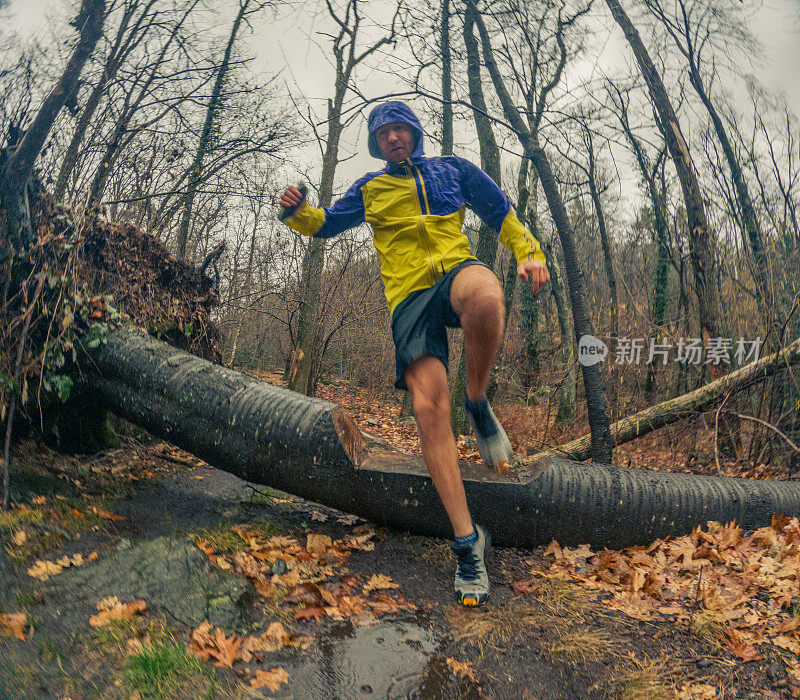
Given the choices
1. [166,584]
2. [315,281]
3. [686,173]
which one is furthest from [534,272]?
[315,281]

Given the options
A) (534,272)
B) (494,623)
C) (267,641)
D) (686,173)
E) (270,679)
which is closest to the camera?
(270,679)

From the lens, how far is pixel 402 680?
1635mm

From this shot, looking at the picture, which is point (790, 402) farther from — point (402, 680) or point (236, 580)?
point (236, 580)

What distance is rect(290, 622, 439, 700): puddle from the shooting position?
1564 millimetres

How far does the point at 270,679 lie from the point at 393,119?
2519mm

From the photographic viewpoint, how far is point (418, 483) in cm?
267

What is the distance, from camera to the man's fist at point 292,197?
2621 mm

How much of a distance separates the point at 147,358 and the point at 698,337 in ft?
17.9

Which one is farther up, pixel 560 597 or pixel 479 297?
pixel 479 297

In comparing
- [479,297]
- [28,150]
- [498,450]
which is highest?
[28,150]

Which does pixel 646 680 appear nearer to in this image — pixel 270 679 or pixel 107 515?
pixel 270 679

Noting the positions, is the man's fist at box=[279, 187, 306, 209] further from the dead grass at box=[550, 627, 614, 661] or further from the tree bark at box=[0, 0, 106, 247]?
the dead grass at box=[550, 627, 614, 661]

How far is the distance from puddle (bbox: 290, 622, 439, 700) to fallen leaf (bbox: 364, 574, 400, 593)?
1.02ft

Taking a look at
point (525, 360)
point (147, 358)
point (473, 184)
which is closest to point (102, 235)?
point (147, 358)
